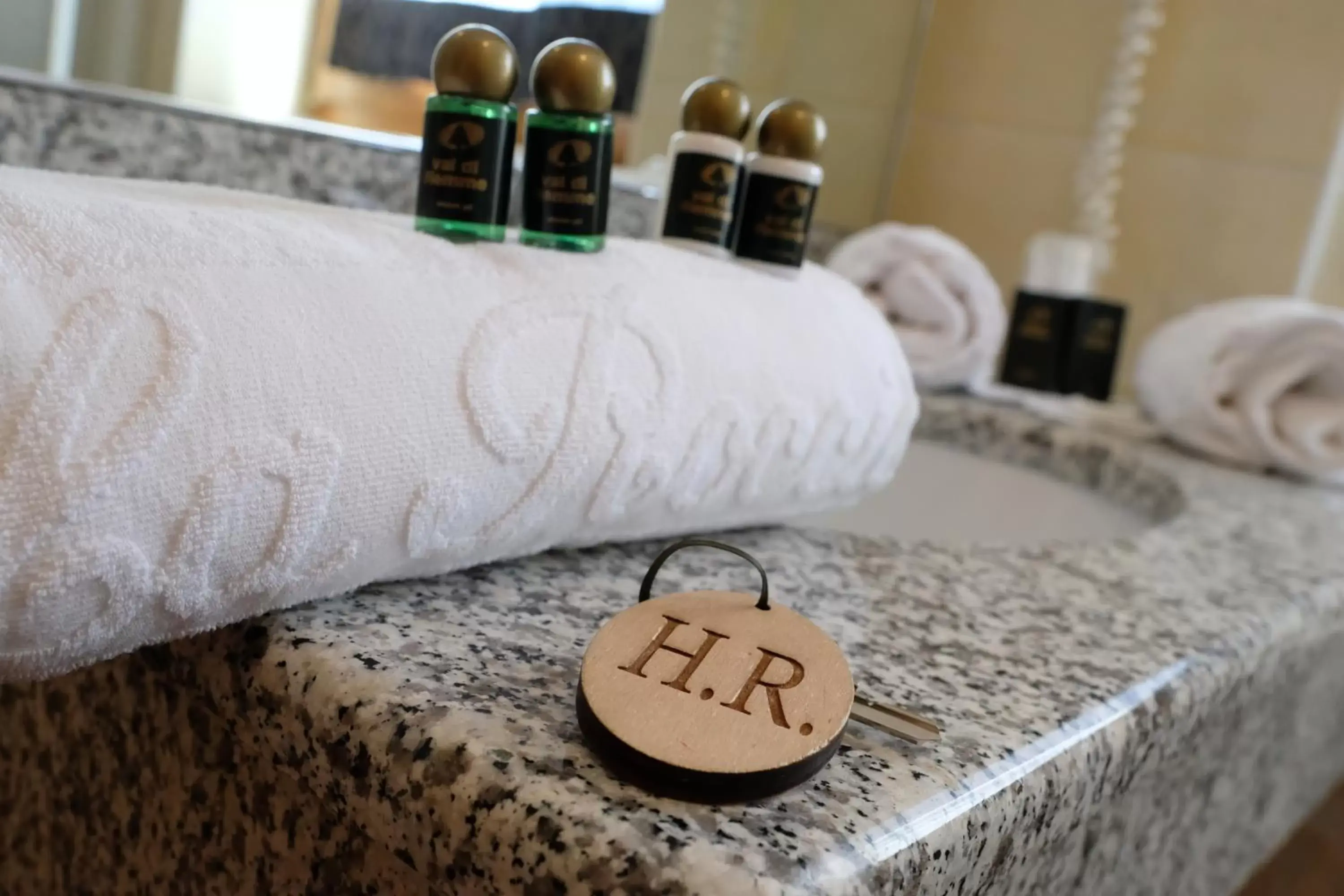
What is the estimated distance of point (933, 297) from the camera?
921mm

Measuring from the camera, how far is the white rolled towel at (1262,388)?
0.83 m

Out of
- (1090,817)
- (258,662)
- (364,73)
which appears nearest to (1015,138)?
(364,73)

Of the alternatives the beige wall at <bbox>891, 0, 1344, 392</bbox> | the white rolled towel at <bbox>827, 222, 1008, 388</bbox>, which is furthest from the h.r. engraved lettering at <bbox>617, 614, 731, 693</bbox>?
the beige wall at <bbox>891, 0, 1344, 392</bbox>

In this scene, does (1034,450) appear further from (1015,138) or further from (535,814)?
(535,814)

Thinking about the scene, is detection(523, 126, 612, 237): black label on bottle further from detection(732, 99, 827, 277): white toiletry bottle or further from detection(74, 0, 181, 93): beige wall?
detection(74, 0, 181, 93): beige wall

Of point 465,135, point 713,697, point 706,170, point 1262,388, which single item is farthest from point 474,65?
point 1262,388

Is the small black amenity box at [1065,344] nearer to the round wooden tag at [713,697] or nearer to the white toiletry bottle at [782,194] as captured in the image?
the white toiletry bottle at [782,194]

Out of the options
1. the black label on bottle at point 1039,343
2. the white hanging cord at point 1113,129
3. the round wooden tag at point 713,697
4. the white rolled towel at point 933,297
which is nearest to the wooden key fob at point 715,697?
the round wooden tag at point 713,697

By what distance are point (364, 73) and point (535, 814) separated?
53 cm

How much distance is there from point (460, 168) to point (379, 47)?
0.94ft

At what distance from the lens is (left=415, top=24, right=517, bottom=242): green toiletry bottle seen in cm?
40

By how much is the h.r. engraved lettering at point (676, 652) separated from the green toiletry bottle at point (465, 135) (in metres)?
0.18

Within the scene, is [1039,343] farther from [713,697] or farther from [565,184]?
[713,697]

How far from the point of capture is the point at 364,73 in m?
0.65
